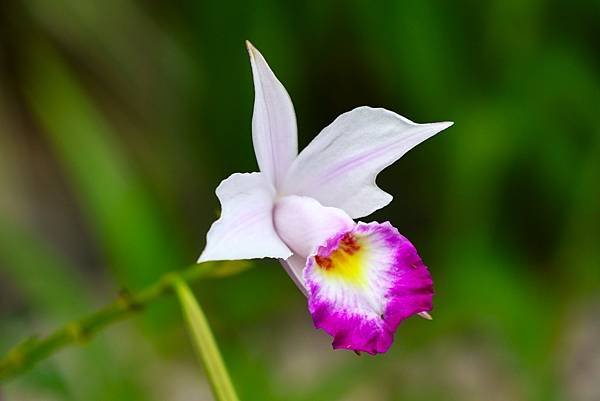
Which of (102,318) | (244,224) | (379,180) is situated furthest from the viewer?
(379,180)

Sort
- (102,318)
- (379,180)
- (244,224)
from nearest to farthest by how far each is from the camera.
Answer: (244,224), (102,318), (379,180)

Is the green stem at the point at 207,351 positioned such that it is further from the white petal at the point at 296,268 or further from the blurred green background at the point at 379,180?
the blurred green background at the point at 379,180

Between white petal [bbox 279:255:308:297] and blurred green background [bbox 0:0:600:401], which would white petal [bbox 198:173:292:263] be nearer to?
white petal [bbox 279:255:308:297]

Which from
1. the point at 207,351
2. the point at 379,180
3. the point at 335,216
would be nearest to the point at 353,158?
the point at 335,216

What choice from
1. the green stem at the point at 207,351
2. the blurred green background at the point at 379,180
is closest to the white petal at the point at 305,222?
the green stem at the point at 207,351

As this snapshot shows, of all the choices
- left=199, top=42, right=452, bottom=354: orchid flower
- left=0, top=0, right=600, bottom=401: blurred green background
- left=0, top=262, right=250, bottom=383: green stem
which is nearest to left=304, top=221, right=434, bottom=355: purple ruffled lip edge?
left=199, top=42, right=452, bottom=354: orchid flower

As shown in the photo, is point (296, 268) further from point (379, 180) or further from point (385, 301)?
point (379, 180)
